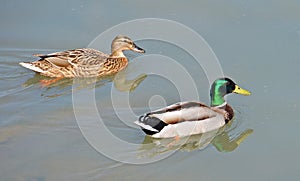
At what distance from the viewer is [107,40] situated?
948 centimetres

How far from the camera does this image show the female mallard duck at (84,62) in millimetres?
8430

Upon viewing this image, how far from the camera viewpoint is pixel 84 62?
8602mm

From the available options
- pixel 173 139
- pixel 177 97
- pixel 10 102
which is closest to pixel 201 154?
pixel 173 139

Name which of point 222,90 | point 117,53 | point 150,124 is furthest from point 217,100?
point 117,53

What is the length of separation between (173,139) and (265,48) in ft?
8.55

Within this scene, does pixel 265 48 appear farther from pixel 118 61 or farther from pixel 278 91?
pixel 118 61

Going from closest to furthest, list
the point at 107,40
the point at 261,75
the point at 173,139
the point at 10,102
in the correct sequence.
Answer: the point at 173,139
the point at 10,102
the point at 261,75
the point at 107,40

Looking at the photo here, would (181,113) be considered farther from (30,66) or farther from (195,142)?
(30,66)

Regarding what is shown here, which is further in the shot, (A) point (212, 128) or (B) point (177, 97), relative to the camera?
(B) point (177, 97)

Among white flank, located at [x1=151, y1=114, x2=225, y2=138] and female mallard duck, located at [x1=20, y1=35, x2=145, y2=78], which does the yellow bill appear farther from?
female mallard duck, located at [x1=20, y1=35, x2=145, y2=78]

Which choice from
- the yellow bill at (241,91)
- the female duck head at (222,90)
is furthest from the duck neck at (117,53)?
the yellow bill at (241,91)

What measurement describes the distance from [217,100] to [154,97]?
83 centimetres

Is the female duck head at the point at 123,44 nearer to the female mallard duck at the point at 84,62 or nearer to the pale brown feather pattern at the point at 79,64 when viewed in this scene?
the female mallard duck at the point at 84,62

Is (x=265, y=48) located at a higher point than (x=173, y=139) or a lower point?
higher
